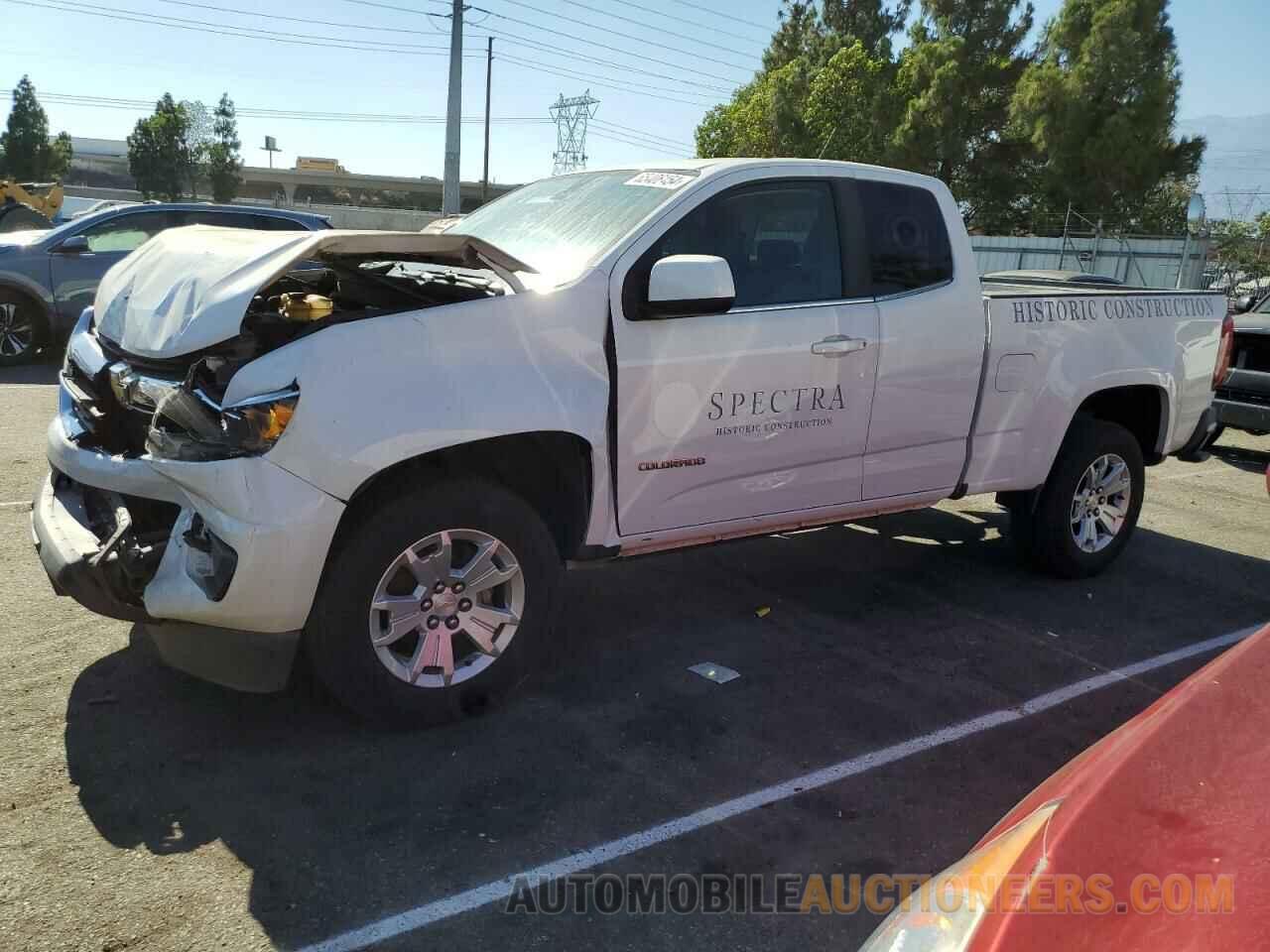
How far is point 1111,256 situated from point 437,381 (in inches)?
1115

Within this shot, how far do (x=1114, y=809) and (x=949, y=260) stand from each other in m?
3.66

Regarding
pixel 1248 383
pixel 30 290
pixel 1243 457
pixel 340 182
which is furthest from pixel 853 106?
pixel 340 182

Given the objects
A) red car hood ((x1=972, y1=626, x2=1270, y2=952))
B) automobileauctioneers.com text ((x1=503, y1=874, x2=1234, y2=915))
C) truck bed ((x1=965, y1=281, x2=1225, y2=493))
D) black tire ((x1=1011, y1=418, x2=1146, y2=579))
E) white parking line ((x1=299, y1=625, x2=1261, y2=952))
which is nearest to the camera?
red car hood ((x1=972, y1=626, x2=1270, y2=952))

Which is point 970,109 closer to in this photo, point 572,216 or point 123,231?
point 123,231

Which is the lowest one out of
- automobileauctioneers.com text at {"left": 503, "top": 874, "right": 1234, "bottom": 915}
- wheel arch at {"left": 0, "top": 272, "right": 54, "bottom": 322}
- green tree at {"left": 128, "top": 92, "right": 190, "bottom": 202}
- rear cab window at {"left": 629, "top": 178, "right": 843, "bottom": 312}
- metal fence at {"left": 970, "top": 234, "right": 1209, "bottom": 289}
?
automobileauctioneers.com text at {"left": 503, "top": 874, "right": 1234, "bottom": 915}

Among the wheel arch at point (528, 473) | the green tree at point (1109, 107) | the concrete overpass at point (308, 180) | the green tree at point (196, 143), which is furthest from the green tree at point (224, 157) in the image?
the wheel arch at point (528, 473)

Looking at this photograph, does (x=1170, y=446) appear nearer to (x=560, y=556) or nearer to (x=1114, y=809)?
(x=560, y=556)

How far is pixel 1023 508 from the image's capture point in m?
5.86

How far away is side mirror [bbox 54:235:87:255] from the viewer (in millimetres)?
10945

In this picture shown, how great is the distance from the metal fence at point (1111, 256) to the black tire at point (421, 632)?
22.9 meters

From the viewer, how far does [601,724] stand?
13.0 ft

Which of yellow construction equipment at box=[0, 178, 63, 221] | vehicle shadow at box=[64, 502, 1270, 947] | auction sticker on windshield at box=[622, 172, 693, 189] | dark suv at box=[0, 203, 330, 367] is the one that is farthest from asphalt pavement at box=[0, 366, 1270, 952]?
yellow construction equipment at box=[0, 178, 63, 221]

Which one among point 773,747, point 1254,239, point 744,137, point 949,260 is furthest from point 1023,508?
point 744,137

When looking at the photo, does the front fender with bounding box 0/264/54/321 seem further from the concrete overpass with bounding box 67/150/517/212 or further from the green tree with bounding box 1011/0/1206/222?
the concrete overpass with bounding box 67/150/517/212
